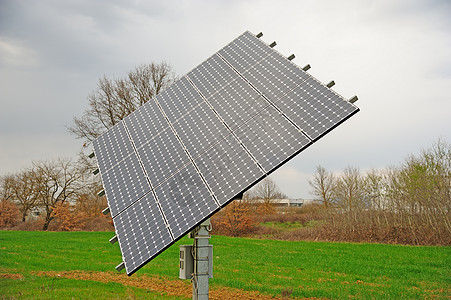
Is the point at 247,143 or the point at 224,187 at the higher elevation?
the point at 247,143

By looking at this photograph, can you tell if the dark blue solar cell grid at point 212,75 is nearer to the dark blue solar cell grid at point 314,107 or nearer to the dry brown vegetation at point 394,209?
the dark blue solar cell grid at point 314,107

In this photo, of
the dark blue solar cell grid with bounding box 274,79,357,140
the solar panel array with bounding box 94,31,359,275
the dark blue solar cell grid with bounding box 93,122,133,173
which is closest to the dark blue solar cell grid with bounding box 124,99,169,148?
the solar panel array with bounding box 94,31,359,275

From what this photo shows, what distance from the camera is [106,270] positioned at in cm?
1634

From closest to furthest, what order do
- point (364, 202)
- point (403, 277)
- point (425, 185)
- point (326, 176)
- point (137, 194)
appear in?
point (137, 194) → point (403, 277) → point (425, 185) → point (364, 202) → point (326, 176)

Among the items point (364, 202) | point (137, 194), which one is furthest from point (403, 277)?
point (364, 202)

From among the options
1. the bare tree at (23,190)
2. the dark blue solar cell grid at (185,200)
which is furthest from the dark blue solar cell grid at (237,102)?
the bare tree at (23,190)

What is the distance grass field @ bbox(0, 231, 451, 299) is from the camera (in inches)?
480

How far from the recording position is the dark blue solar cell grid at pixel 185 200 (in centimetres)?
611

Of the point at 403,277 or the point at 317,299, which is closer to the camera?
the point at 317,299

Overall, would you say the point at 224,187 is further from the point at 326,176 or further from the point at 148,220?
the point at 326,176

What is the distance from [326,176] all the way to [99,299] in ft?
137

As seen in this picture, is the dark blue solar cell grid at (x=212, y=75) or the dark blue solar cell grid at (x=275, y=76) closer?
the dark blue solar cell grid at (x=275, y=76)

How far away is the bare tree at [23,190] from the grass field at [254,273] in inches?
1121

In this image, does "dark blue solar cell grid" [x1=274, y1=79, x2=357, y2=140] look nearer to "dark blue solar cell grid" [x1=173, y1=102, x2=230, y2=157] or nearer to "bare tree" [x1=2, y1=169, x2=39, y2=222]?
"dark blue solar cell grid" [x1=173, y1=102, x2=230, y2=157]
